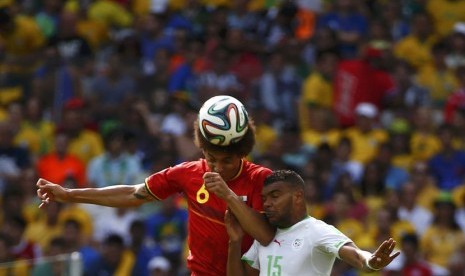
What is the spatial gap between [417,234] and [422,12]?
4358 mm

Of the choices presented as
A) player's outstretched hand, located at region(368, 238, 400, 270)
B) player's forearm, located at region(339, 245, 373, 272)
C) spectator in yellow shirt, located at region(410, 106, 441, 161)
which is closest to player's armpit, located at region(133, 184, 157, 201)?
player's forearm, located at region(339, 245, 373, 272)

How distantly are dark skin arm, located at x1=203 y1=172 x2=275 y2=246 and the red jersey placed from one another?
163 mm

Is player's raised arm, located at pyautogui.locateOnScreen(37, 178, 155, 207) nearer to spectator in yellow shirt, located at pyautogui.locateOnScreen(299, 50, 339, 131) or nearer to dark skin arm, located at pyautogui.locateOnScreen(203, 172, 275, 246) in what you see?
dark skin arm, located at pyautogui.locateOnScreen(203, 172, 275, 246)

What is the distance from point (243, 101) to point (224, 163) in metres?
→ 7.98

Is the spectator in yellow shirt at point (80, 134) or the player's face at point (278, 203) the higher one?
the spectator in yellow shirt at point (80, 134)

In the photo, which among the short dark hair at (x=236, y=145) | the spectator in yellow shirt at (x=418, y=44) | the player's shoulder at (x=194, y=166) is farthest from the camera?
the spectator in yellow shirt at (x=418, y=44)

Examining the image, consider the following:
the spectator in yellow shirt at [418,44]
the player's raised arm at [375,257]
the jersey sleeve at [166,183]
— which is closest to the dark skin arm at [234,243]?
the jersey sleeve at [166,183]

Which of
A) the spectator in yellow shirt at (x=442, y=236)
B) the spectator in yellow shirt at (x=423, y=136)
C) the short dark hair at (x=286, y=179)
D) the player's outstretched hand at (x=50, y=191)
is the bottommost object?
the spectator in yellow shirt at (x=442, y=236)

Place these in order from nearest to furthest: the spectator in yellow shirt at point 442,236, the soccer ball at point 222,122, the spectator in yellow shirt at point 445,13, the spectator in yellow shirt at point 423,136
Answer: the soccer ball at point 222,122 < the spectator in yellow shirt at point 442,236 < the spectator in yellow shirt at point 423,136 < the spectator in yellow shirt at point 445,13

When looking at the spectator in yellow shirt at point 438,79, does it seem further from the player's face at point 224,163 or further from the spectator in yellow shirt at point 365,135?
the player's face at point 224,163

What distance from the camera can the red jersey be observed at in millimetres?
8602

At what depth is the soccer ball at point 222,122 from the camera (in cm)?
834

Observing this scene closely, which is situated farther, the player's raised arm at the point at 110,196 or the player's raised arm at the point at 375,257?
the player's raised arm at the point at 110,196

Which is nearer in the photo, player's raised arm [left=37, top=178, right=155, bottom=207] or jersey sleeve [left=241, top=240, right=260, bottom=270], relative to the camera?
jersey sleeve [left=241, top=240, right=260, bottom=270]
